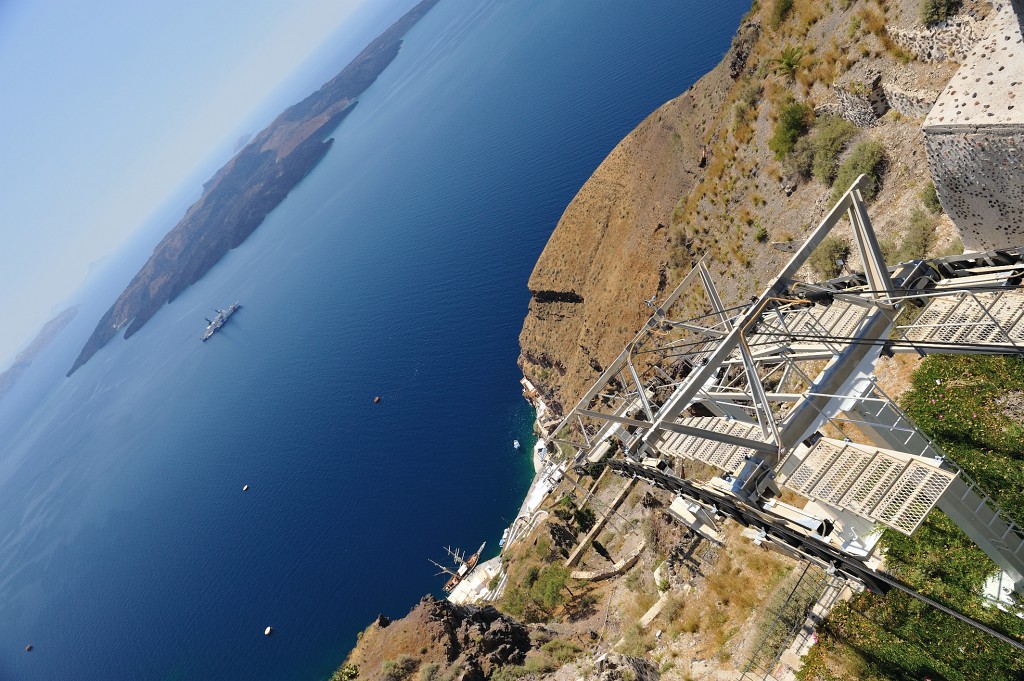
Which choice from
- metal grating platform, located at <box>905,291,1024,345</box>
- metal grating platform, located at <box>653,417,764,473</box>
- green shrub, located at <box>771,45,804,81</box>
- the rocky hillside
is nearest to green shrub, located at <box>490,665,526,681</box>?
metal grating platform, located at <box>653,417,764,473</box>

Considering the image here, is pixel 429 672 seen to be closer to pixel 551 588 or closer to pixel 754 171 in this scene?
pixel 551 588

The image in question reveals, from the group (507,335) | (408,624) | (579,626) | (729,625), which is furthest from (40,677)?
(729,625)

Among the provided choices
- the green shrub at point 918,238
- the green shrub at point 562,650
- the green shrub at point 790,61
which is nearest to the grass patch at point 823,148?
the green shrub at point 790,61

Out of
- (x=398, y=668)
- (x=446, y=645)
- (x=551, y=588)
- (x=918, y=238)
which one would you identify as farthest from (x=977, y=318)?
(x=551, y=588)

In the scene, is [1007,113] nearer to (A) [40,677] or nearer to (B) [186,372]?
(A) [40,677]

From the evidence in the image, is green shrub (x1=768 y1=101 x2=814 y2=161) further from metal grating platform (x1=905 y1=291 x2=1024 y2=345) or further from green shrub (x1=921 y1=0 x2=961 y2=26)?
metal grating platform (x1=905 y1=291 x2=1024 y2=345)
